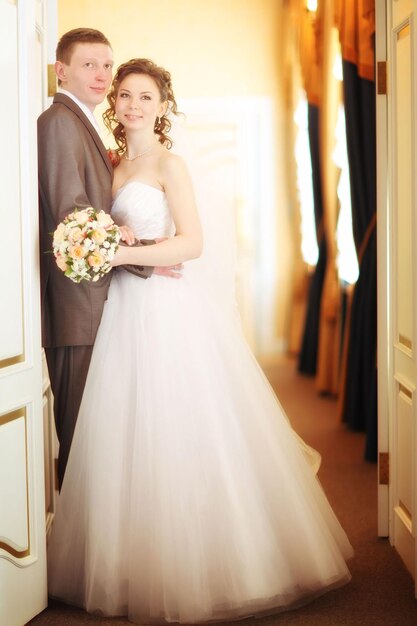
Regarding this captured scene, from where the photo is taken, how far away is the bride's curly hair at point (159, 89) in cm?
305

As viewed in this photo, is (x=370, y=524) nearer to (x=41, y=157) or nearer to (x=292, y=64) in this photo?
(x=41, y=157)

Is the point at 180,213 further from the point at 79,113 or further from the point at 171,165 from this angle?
the point at 79,113

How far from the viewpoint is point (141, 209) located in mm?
3008

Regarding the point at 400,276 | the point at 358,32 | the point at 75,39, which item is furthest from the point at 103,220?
the point at 358,32

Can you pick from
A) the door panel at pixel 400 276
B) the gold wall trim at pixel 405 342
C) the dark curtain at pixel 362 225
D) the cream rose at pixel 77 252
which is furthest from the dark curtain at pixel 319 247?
the cream rose at pixel 77 252

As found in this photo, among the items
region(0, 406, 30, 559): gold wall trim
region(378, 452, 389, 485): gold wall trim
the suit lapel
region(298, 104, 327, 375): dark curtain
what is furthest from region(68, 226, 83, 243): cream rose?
region(298, 104, 327, 375): dark curtain

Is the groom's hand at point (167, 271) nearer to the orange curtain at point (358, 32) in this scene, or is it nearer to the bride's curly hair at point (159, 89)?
the bride's curly hair at point (159, 89)

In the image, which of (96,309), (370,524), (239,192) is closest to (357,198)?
(370,524)

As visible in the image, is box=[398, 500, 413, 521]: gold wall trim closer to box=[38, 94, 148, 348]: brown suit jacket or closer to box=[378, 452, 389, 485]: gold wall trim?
box=[378, 452, 389, 485]: gold wall trim

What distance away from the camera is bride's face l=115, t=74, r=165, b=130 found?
3.04 m

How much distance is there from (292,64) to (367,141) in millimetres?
3734

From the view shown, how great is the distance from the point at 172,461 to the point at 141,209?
0.94 meters

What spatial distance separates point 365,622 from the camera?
2.77 m

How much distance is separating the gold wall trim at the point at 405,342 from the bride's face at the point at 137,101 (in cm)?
132
